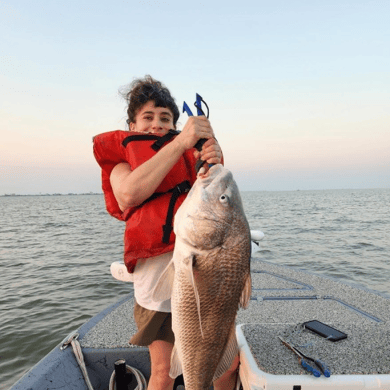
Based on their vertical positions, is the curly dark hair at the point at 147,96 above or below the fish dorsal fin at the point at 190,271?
above

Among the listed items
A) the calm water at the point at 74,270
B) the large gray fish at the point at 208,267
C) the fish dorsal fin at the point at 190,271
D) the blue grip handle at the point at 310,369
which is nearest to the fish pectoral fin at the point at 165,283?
the large gray fish at the point at 208,267

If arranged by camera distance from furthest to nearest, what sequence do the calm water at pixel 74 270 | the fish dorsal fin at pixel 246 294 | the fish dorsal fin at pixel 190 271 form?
the calm water at pixel 74 270 → the fish dorsal fin at pixel 246 294 → the fish dorsal fin at pixel 190 271

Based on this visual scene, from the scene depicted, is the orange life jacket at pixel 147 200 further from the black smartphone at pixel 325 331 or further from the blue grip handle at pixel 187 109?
the black smartphone at pixel 325 331

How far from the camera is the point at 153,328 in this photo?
2.37 metres

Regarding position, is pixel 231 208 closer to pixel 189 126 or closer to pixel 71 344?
pixel 189 126

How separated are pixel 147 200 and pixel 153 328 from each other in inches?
37.4

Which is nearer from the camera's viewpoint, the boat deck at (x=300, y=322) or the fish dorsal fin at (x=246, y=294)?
the fish dorsal fin at (x=246, y=294)

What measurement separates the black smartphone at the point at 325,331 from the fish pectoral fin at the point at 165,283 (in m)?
1.79

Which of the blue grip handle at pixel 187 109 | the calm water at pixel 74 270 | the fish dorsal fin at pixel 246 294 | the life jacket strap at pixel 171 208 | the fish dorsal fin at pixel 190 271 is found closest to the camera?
the fish dorsal fin at pixel 190 271

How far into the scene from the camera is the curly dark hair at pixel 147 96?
2566mm

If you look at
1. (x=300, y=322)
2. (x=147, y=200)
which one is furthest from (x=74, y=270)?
(x=147, y=200)

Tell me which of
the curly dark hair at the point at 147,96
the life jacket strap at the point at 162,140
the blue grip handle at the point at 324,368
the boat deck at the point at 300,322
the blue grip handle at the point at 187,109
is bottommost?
the boat deck at the point at 300,322

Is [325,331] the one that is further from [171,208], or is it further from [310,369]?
[171,208]

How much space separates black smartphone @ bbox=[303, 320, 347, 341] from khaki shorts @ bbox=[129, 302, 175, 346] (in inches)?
60.2
